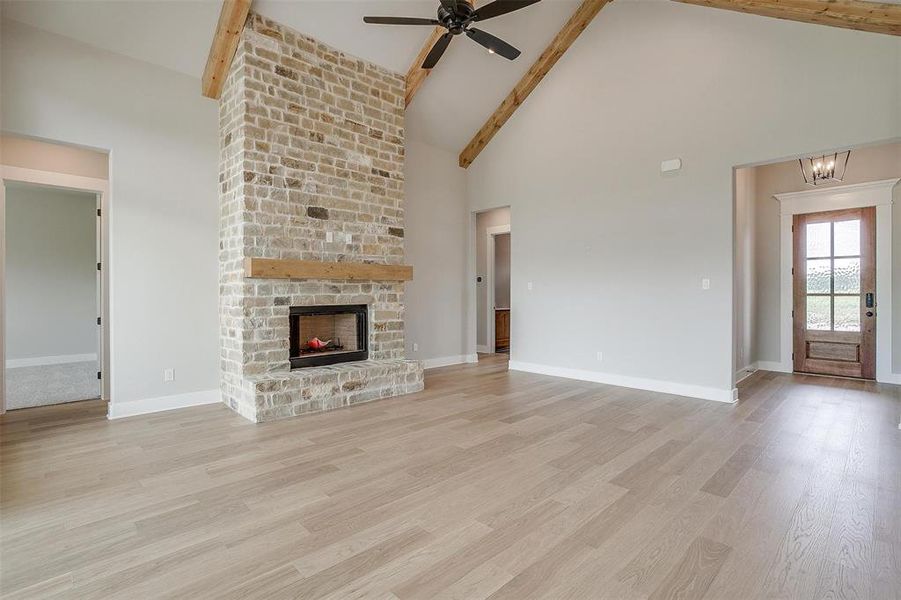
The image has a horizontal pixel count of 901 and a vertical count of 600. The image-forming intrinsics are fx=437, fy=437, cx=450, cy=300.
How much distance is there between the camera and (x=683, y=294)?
16.0 ft

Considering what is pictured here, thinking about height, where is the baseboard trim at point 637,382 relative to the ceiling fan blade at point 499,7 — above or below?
below

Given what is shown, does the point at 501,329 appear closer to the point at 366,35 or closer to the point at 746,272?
the point at 746,272

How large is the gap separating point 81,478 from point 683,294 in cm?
548

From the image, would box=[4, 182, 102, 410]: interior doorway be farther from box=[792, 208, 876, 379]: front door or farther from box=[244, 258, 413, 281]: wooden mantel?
box=[792, 208, 876, 379]: front door

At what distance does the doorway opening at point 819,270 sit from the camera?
212 inches

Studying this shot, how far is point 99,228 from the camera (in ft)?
15.5

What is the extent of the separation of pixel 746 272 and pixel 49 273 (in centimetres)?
1070

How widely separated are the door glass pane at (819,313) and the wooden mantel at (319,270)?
5534 millimetres

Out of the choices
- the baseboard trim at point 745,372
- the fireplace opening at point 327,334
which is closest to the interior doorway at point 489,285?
the fireplace opening at point 327,334

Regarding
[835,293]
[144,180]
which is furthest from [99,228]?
[835,293]

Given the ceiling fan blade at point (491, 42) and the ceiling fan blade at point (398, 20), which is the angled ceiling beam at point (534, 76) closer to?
the ceiling fan blade at point (491, 42)

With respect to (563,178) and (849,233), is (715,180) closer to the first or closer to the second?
(563,178)

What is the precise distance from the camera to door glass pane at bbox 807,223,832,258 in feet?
19.4

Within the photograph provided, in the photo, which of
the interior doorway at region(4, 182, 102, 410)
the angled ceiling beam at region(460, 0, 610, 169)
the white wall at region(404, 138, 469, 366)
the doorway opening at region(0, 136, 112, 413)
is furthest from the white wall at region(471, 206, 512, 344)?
the interior doorway at region(4, 182, 102, 410)
